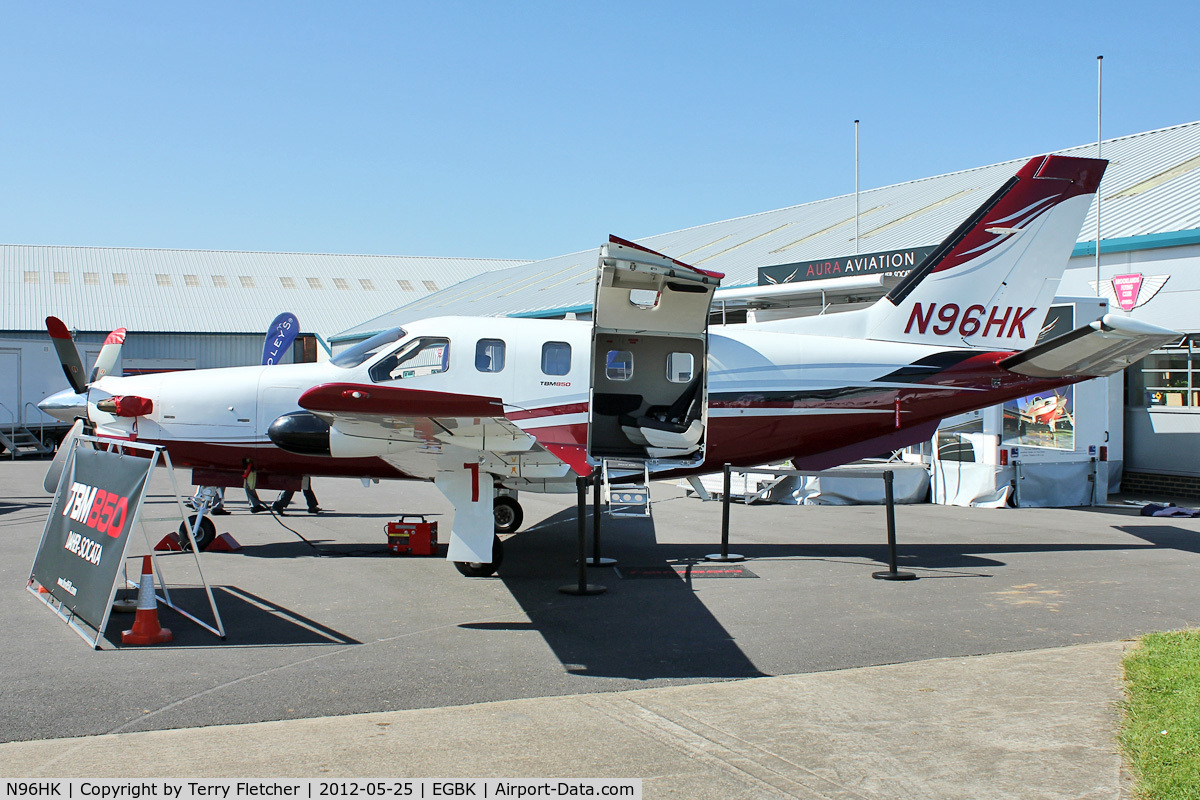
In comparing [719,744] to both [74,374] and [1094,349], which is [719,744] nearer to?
[1094,349]

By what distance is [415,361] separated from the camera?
395 inches

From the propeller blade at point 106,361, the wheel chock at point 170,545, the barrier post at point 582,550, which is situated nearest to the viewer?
the barrier post at point 582,550

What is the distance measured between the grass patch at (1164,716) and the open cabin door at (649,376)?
15.9ft

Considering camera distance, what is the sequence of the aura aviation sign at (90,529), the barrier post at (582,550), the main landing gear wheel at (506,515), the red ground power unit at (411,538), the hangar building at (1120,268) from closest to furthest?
the aura aviation sign at (90,529)
the barrier post at (582,550)
the red ground power unit at (411,538)
the main landing gear wheel at (506,515)
the hangar building at (1120,268)

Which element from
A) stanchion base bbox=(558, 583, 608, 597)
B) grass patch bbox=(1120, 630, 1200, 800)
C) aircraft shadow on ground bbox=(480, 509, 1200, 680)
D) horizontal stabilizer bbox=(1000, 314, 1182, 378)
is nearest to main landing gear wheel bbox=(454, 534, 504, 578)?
aircraft shadow on ground bbox=(480, 509, 1200, 680)

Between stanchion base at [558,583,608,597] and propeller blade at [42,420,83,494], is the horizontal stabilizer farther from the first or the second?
propeller blade at [42,420,83,494]

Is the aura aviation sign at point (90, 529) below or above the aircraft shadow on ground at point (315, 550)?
above

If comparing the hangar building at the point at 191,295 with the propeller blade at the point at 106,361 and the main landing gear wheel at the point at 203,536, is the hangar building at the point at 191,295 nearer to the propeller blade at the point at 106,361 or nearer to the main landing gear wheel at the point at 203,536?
the propeller blade at the point at 106,361

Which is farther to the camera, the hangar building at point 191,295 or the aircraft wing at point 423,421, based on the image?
the hangar building at point 191,295

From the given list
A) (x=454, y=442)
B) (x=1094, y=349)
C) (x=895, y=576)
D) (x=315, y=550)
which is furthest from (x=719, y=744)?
(x=1094, y=349)

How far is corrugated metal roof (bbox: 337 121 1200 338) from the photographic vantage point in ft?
58.5

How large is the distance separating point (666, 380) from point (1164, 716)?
20.8 feet

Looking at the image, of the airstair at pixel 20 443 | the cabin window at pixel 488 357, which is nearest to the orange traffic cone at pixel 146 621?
the cabin window at pixel 488 357

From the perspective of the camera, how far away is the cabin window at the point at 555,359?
1013 centimetres
